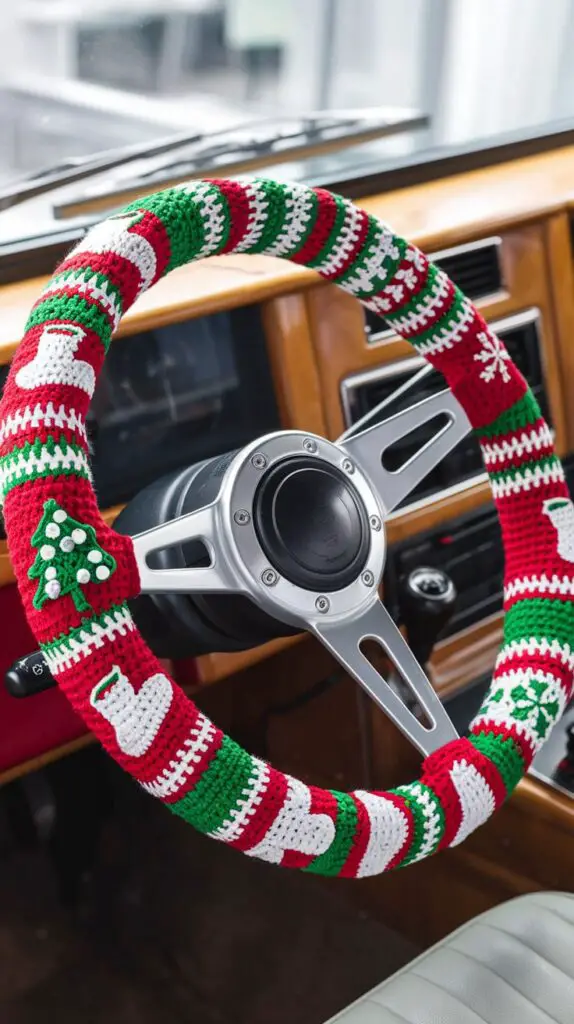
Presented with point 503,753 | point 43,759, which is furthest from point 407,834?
point 43,759

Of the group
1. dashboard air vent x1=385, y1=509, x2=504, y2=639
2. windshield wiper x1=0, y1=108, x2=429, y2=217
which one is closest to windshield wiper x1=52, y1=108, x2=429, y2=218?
windshield wiper x1=0, y1=108, x2=429, y2=217

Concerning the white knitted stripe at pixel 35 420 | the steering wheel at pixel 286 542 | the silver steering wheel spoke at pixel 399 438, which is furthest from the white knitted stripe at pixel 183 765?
the silver steering wheel spoke at pixel 399 438

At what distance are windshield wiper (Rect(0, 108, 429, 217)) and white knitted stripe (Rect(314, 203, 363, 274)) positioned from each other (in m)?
0.67

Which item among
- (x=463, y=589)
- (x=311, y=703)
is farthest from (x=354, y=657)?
(x=311, y=703)

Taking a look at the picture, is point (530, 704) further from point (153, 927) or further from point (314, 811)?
point (153, 927)

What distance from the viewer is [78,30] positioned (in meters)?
1.78

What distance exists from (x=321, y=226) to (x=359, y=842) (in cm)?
51

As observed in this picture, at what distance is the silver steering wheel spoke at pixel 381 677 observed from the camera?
920mm

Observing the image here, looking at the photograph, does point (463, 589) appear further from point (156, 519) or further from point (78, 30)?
point (78, 30)

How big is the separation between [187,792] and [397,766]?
93cm

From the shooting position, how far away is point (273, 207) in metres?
0.90

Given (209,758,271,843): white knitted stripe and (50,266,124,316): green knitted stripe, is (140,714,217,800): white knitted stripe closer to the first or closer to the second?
(209,758,271,843): white knitted stripe

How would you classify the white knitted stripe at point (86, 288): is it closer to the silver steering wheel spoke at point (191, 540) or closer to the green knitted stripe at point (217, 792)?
the silver steering wheel spoke at point (191, 540)

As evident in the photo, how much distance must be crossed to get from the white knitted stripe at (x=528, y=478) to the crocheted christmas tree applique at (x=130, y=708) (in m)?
0.44
